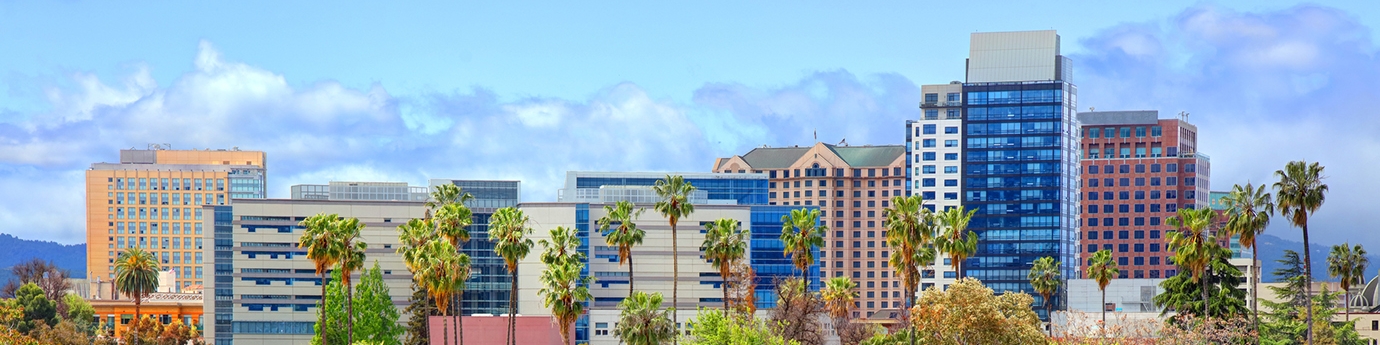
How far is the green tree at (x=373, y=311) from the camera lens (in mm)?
142375

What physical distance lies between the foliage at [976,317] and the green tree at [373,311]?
191 feet

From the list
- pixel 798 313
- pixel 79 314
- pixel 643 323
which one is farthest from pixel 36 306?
pixel 643 323

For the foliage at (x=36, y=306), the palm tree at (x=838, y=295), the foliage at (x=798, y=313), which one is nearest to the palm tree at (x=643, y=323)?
the palm tree at (x=838, y=295)

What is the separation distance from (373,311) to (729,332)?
141ft

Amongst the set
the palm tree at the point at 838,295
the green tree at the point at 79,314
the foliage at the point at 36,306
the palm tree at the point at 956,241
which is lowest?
the green tree at the point at 79,314

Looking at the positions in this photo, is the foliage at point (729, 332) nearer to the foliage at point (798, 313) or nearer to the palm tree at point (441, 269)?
the foliage at point (798, 313)

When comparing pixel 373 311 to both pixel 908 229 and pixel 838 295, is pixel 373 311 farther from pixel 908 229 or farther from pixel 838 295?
pixel 908 229

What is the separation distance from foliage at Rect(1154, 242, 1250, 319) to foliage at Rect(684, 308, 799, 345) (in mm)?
29764

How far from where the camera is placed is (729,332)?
113m

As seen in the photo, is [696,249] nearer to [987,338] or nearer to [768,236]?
[768,236]

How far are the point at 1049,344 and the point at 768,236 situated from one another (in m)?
68.3

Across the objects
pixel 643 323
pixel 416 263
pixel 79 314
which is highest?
pixel 416 263

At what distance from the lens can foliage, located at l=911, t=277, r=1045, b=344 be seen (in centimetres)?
10000

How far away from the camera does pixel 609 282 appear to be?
17200cm
